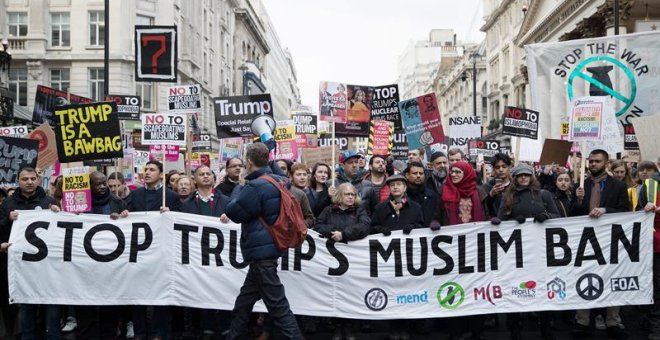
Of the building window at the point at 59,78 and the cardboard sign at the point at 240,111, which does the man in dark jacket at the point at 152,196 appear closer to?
the cardboard sign at the point at 240,111

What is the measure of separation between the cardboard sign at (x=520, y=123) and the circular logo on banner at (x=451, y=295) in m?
6.61

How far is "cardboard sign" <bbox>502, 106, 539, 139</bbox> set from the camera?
1422cm

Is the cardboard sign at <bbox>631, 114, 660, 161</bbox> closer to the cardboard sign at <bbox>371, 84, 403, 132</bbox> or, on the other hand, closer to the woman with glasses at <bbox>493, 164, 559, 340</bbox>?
the woman with glasses at <bbox>493, 164, 559, 340</bbox>

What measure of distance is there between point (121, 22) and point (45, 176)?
27.6 meters

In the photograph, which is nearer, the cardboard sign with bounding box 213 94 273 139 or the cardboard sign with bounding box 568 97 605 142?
the cardboard sign with bounding box 568 97 605 142

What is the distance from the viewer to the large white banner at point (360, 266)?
805cm

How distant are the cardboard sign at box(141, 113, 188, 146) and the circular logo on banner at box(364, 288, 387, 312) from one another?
10.9ft

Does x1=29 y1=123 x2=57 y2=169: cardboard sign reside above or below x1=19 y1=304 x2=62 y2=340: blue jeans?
above

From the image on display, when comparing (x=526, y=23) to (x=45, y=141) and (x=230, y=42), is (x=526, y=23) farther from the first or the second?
(x=45, y=141)

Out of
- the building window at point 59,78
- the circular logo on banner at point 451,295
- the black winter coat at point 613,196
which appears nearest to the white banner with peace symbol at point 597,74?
the black winter coat at point 613,196

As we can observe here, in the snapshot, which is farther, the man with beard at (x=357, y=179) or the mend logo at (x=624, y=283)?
the man with beard at (x=357, y=179)

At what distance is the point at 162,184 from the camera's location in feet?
28.4

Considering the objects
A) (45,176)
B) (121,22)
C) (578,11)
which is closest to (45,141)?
(45,176)

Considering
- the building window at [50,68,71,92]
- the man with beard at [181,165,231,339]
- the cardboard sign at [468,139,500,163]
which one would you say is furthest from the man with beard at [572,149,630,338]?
the building window at [50,68,71,92]
